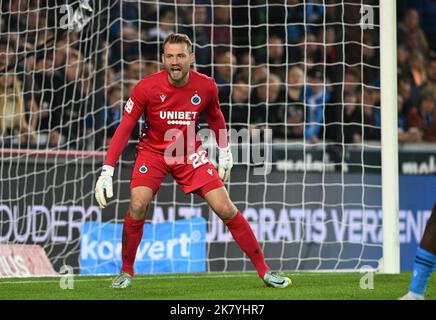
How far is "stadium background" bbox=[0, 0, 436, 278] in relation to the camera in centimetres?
1189

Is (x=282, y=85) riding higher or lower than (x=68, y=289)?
higher

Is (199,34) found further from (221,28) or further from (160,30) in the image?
(160,30)

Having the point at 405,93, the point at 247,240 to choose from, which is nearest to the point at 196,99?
the point at 247,240

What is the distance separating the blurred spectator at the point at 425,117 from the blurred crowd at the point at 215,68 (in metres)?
0.02

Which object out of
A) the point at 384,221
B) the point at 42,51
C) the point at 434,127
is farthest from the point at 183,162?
the point at 434,127

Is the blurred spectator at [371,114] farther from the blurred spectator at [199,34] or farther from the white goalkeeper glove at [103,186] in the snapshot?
the white goalkeeper glove at [103,186]

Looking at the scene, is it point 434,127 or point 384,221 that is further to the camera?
point 434,127

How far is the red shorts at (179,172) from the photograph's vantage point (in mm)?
8602

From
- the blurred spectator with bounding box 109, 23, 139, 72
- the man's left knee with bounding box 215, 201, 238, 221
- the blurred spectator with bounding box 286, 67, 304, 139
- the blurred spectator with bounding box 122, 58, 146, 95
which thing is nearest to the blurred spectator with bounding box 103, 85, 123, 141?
the blurred spectator with bounding box 122, 58, 146, 95

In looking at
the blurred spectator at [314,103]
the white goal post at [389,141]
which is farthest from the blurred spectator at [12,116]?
the white goal post at [389,141]

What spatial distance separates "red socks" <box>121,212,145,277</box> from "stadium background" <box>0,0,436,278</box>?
3.19 m
